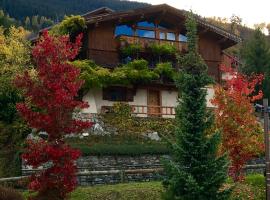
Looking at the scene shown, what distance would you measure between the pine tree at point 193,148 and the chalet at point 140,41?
1683 centimetres

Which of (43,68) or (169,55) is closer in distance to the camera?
(43,68)

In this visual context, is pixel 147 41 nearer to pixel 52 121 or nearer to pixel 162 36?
pixel 162 36

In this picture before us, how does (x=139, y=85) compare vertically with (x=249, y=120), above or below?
above

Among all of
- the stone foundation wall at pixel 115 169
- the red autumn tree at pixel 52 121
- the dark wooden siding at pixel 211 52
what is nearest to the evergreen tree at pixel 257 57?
the dark wooden siding at pixel 211 52

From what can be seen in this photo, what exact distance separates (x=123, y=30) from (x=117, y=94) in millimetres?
5192

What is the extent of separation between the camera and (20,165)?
2580 cm

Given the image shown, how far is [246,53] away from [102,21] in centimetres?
2083

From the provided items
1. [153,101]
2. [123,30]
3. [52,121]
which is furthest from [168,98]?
[52,121]

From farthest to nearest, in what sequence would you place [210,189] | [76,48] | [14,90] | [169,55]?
[169,55] < [14,90] < [76,48] < [210,189]

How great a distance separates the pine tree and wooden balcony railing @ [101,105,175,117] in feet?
54.6

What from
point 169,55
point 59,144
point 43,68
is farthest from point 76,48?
point 169,55

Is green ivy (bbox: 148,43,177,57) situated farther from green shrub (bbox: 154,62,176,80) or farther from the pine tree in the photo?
the pine tree

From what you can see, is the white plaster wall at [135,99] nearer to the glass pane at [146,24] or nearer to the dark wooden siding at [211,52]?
the dark wooden siding at [211,52]

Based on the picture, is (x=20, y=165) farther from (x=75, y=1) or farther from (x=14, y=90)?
(x=75, y=1)
